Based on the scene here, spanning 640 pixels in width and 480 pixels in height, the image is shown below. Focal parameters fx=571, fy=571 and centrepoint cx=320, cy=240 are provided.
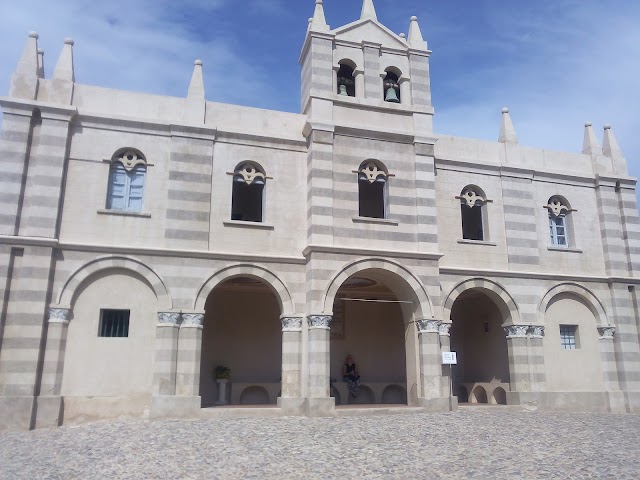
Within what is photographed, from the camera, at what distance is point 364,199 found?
23.3 meters

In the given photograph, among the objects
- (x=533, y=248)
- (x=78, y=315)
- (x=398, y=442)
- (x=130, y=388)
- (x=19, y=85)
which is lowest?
(x=398, y=442)

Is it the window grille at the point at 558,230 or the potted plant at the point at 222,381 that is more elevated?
the window grille at the point at 558,230

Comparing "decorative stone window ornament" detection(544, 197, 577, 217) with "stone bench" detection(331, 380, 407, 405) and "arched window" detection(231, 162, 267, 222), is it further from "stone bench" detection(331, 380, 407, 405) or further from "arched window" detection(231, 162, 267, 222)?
"arched window" detection(231, 162, 267, 222)

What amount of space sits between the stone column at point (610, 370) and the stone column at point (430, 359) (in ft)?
22.2

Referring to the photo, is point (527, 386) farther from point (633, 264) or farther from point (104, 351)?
point (104, 351)

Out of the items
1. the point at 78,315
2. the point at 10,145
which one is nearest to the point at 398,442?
the point at 78,315

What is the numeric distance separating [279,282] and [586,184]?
12.9 m

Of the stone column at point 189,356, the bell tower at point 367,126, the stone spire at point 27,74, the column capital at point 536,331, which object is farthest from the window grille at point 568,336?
the stone spire at point 27,74

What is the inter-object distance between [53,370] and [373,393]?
11.3 meters

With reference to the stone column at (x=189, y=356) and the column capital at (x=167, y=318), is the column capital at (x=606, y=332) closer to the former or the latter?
the stone column at (x=189, y=356)

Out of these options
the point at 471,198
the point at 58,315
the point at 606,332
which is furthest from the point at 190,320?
the point at 606,332

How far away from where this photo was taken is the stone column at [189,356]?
53.6ft

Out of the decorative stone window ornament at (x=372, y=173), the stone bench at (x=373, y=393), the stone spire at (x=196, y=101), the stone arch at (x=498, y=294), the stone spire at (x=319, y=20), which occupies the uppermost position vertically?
the stone spire at (x=319, y=20)

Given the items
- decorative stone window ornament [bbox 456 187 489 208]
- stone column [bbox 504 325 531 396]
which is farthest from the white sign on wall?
decorative stone window ornament [bbox 456 187 489 208]
